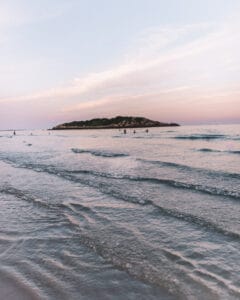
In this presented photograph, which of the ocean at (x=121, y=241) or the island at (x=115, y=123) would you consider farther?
the island at (x=115, y=123)

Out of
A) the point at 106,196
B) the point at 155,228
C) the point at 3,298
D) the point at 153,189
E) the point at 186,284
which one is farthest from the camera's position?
the point at 153,189

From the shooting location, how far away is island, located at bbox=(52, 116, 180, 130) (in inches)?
6501

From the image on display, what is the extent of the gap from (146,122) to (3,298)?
167 m

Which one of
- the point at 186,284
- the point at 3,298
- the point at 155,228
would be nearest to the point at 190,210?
the point at 155,228

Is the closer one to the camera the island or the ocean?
the ocean

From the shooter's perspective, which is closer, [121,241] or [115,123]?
[121,241]

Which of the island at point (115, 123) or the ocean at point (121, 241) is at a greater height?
the island at point (115, 123)

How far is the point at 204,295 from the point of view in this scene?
14.6 ft

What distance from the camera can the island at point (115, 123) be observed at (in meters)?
165

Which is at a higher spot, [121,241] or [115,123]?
[115,123]

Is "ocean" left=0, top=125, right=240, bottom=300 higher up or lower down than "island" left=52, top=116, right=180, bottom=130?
lower down

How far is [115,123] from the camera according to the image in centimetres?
17312

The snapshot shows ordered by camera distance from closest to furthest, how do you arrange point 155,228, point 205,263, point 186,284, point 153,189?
point 186,284, point 205,263, point 155,228, point 153,189

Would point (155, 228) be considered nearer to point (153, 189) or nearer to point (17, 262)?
point (17, 262)
